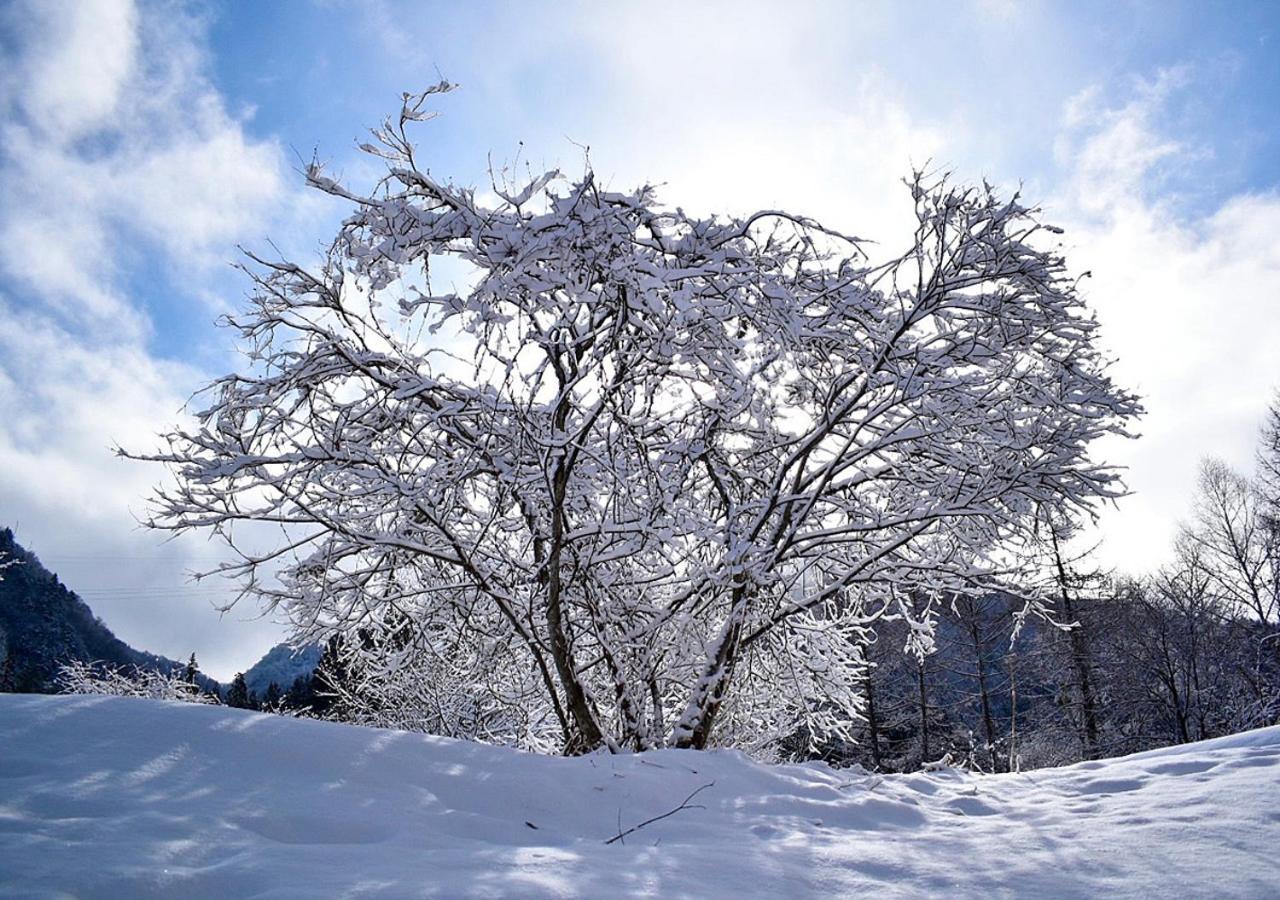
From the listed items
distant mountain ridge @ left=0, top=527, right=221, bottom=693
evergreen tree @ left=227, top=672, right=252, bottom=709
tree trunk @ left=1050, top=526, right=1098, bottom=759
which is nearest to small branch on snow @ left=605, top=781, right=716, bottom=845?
tree trunk @ left=1050, top=526, right=1098, bottom=759

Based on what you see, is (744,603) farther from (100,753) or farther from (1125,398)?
(100,753)

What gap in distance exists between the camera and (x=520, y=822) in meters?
2.75

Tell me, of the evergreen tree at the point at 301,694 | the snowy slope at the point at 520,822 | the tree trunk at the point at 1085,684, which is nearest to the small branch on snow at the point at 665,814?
the snowy slope at the point at 520,822

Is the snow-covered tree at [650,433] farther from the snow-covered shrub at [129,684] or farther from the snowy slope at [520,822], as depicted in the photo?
the snow-covered shrub at [129,684]

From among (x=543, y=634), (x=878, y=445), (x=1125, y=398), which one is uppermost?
(x=1125, y=398)

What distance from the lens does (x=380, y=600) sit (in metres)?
6.04

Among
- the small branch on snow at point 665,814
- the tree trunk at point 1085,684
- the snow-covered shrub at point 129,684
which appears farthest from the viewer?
the snow-covered shrub at point 129,684

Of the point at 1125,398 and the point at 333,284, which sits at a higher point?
the point at 333,284

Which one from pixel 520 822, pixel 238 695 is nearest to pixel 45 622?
pixel 238 695

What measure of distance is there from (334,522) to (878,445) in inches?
167

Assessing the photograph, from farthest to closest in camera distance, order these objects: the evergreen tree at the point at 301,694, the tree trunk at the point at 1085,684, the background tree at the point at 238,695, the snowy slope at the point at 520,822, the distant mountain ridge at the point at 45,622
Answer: the distant mountain ridge at the point at 45,622 < the evergreen tree at the point at 301,694 < the background tree at the point at 238,695 < the tree trunk at the point at 1085,684 < the snowy slope at the point at 520,822

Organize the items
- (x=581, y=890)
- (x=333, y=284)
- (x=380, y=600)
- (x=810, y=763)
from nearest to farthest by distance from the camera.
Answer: (x=581, y=890) → (x=810, y=763) → (x=333, y=284) → (x=380, y=600)

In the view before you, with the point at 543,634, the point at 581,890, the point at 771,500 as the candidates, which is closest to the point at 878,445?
the point at 771,500

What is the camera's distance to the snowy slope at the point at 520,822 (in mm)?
1879
